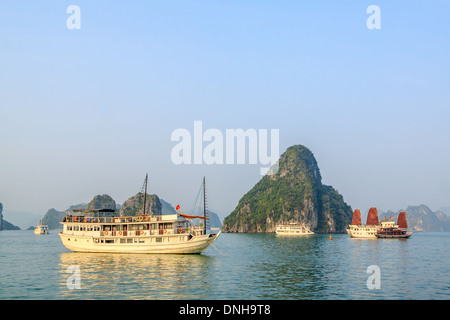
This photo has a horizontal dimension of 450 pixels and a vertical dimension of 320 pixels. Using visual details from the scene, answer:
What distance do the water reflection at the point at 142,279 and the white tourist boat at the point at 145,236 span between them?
6170 mm

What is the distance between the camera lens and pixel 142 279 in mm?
35500

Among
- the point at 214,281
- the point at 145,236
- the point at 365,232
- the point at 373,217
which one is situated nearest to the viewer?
the point at 214,281

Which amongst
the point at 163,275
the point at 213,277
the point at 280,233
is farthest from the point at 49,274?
the point at 280,233

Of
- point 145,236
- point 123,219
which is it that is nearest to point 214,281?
point 145,236

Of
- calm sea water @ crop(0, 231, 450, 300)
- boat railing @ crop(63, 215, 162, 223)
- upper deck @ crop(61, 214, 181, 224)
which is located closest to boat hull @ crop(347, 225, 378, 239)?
calm sea water @ crop(0, 231, 450, 300)

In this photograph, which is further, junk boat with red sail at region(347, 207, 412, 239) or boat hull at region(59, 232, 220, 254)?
junk boat with red sail at region(347, 207, 412, 239)

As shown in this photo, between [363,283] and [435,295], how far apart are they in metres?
6.14

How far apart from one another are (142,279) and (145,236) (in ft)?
77.1

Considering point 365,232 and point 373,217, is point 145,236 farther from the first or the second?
point 373,217

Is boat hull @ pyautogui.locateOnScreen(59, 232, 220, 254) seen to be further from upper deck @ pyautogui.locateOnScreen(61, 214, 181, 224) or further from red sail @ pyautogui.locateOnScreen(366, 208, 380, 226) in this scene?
red sail @ pyautogui.locateOnScreen(366, 208, 380, 226)

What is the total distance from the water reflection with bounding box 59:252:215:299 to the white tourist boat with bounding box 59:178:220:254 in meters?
6.17

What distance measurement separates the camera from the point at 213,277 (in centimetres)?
3759

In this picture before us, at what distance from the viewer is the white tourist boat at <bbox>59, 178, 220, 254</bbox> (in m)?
58.5

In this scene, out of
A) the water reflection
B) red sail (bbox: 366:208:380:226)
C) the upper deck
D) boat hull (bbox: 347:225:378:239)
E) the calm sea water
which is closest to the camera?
the water reflection
